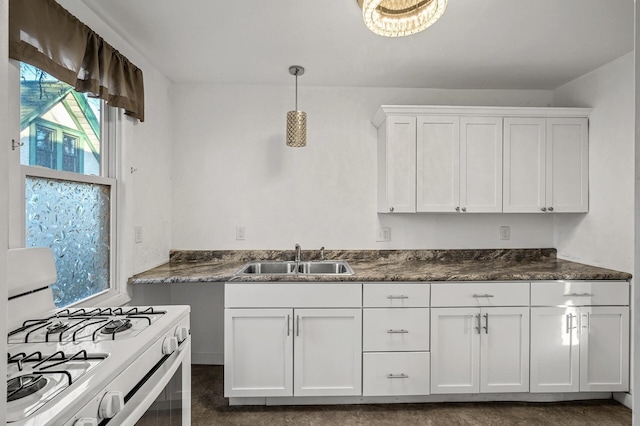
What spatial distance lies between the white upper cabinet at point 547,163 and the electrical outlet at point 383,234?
3.03ft

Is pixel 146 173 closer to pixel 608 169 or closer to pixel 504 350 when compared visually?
pixel 504 350

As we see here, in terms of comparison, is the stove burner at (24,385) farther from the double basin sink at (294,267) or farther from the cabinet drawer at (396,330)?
the double basin sink at (294,267)

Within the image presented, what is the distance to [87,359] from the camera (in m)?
0.89

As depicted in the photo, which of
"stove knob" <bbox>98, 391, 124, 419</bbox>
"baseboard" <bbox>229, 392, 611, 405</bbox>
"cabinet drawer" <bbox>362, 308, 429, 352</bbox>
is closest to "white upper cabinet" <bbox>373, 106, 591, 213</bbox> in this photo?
"cabinet drawer" <bbox>362, 308, 429, 352</bbox>

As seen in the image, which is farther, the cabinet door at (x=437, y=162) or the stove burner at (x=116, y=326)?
the cabinet door at (x=437, y=162)

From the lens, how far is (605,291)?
7.07 ft

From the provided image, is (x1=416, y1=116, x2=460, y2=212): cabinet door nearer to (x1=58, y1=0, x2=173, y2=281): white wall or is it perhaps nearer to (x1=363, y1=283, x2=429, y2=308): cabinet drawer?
(x1=363, y1=283, x2=429, y2=308): cabinet drawer

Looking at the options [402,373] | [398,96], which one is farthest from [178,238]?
[398,96]

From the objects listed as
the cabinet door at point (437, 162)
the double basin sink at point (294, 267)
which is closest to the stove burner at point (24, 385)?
the double basin sink at point (294, 267)

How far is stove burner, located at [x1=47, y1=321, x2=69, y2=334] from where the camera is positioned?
3.59 ft

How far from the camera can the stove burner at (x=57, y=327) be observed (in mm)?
1094

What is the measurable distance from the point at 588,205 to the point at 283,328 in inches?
97.9

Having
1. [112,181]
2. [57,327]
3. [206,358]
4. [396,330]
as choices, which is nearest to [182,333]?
[57,327]

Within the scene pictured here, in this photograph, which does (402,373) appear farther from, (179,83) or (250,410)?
(179,83)
